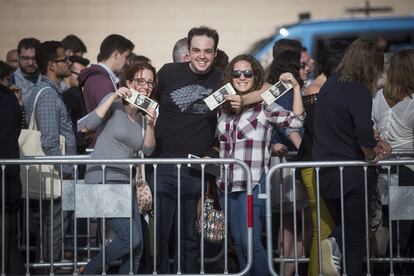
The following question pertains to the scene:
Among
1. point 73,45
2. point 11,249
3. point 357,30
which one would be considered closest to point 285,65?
point 11,249

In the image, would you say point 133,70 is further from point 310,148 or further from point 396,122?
point 396,122

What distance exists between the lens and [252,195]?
855cm

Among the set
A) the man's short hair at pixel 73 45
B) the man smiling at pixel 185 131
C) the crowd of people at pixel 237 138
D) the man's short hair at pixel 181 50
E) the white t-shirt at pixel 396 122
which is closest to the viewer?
the crowd of people at pixel 237 138

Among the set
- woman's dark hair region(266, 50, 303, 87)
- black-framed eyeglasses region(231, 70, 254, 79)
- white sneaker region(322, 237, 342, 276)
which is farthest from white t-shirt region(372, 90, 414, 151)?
white sneaker region(322, 237, 342, 276)

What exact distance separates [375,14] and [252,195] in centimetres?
1117

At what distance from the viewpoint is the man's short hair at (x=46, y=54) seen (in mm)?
10492

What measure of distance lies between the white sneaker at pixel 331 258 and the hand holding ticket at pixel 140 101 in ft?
5.24

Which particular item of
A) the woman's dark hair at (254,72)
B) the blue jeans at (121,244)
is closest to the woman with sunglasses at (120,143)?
the blue jeans at (121,244)

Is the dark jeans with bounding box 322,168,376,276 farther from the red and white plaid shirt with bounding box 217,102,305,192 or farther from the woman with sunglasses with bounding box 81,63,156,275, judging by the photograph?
the woman with sunglasses with bounding box 81,63,156,275

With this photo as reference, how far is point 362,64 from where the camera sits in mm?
8398

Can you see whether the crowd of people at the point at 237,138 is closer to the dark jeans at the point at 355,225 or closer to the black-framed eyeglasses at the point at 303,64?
the dark jeans at the point at 355,225

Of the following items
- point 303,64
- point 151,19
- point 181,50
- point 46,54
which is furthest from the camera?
point 151,19

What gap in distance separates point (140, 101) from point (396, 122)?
2.14 meters

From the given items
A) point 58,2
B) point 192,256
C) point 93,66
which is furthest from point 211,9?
point 192,256
